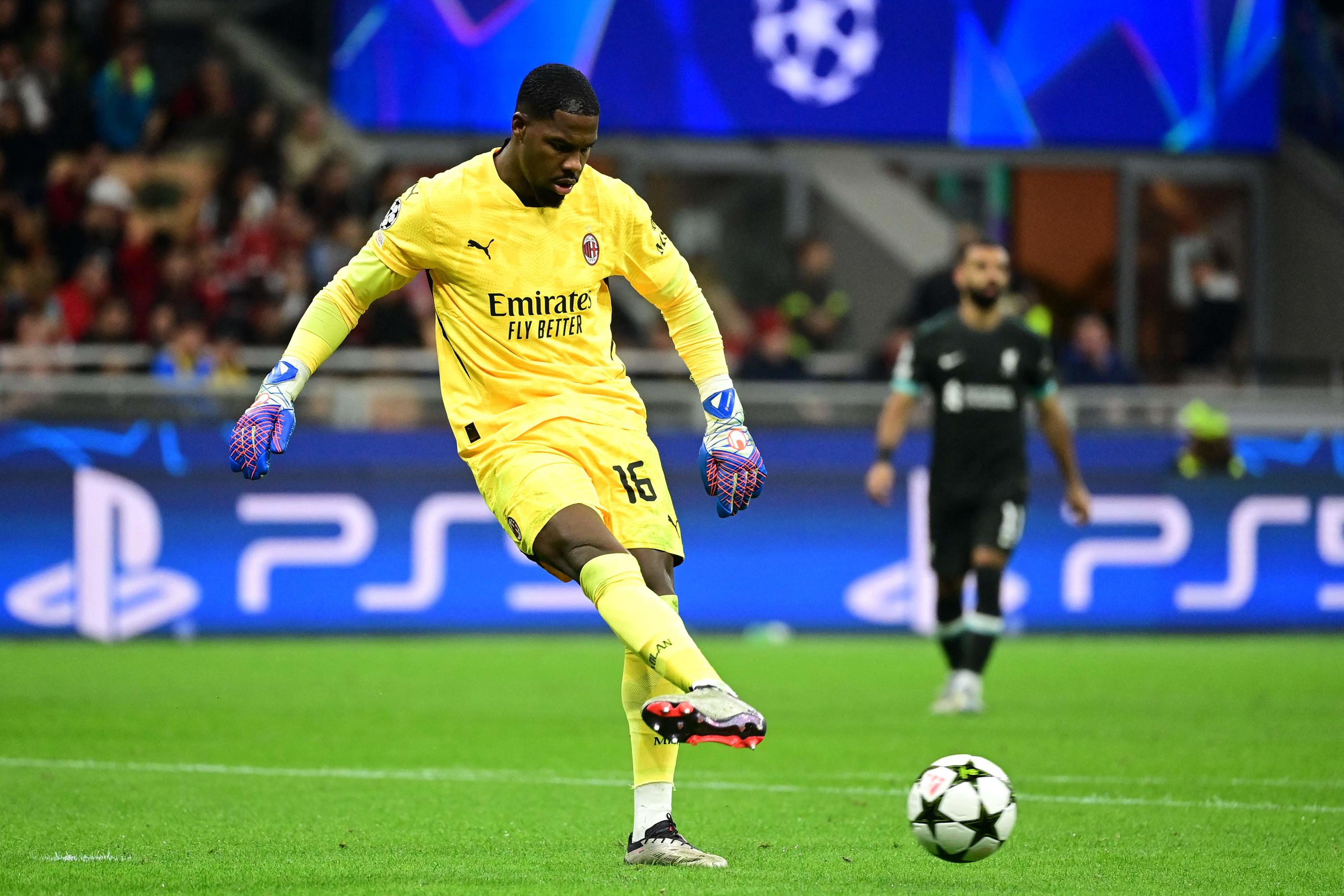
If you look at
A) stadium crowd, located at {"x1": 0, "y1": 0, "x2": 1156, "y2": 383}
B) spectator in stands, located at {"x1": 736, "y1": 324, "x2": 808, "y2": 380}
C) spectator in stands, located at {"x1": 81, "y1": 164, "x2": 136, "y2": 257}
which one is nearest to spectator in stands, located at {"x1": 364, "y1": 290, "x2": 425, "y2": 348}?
stadium crowd, located at {"x1": 0, "y1": 0, "x2": 1156, "y2": 383}

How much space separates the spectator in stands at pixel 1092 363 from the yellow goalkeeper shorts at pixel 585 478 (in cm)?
1166

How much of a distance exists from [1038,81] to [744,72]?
9.85 ft

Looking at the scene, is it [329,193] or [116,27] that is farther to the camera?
[116,27]

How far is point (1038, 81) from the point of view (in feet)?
65.0

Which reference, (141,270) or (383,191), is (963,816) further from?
(383,191)

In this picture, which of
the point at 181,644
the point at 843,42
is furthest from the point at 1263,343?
the point at 181,644

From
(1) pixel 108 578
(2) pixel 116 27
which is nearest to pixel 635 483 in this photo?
(1) pixel 108 578

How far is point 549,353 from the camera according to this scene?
6.11m

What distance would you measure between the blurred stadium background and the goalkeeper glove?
27.3ft

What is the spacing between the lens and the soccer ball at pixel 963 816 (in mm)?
5535

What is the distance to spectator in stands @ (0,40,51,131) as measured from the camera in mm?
17328

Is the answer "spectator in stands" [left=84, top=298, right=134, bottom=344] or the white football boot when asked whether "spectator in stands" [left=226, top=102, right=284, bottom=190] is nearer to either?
"spectator in stands" [left=84, top=298, right=134, bottom=344]

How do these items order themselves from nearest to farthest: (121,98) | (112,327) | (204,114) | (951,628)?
(951,628) < (112,327) < (121,98) < (204,114)

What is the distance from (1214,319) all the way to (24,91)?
11651 mm
